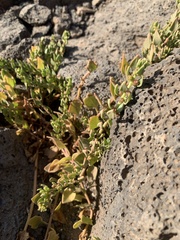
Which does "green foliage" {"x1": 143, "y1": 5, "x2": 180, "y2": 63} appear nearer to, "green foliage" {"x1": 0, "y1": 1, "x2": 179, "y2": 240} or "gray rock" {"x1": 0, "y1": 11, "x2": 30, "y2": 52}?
"green foliage" {"x1": 0, "y1": 1, "x2": 179, "y2": 240}

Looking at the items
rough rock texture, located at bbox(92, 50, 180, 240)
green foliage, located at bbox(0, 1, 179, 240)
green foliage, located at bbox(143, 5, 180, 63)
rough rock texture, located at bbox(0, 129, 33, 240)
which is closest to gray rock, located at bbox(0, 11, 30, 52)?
green foliage, located at bbox(0, 1, 179, 240)

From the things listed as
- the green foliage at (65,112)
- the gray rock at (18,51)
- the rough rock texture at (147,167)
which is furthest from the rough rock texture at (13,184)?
the gray rock at (18,51)

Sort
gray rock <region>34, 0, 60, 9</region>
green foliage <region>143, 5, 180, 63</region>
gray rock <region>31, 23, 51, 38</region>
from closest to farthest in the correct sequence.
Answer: green foliage <region>143, 5, 180, 63</region>
gray rock <region>31, 23, 51, 38</region>
gray rock <region>34, 0, 60, 9</region>

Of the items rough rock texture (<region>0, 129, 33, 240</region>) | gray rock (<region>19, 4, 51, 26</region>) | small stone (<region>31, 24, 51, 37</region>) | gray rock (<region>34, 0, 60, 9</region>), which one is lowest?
rough rock texture (<region>0, 129, 33, 240</region>)

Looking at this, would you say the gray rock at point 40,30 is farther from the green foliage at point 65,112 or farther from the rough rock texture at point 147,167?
the rough rock texture at point 147,167

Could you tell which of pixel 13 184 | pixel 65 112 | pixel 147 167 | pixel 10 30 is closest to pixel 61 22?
pixel 10 30

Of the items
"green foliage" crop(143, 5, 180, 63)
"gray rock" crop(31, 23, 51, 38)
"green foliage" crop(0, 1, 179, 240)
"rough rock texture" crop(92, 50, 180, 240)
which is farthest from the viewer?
"gray rock" crop(31, 23, 51, 38)

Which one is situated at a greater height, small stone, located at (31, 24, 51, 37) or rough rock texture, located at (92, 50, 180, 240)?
small stone, located at (31, 24, 51, 37)
